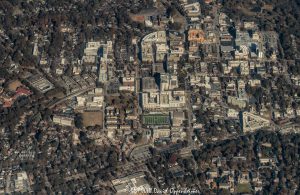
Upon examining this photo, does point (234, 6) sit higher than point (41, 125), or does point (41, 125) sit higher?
point (234, 6)

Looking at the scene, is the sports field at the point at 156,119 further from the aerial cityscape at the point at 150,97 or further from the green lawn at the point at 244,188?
the green lawn at the point at 244,188

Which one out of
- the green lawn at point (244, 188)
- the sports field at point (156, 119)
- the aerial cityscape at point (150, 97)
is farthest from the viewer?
the sports field at point (156, 119)

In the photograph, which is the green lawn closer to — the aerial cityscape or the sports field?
the aerial cityscape

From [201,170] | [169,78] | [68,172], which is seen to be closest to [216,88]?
[169,78]

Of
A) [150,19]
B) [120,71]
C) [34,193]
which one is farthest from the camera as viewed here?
[150,19]

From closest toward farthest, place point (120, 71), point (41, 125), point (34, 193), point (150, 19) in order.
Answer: point (34, 193), point (41, 125), point (120, 71), point (150, 19)

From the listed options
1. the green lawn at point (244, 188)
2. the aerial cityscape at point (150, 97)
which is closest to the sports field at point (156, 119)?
the aerial cityscape at point (150, 97)

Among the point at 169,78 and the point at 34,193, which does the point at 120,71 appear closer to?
the point at 169,78
